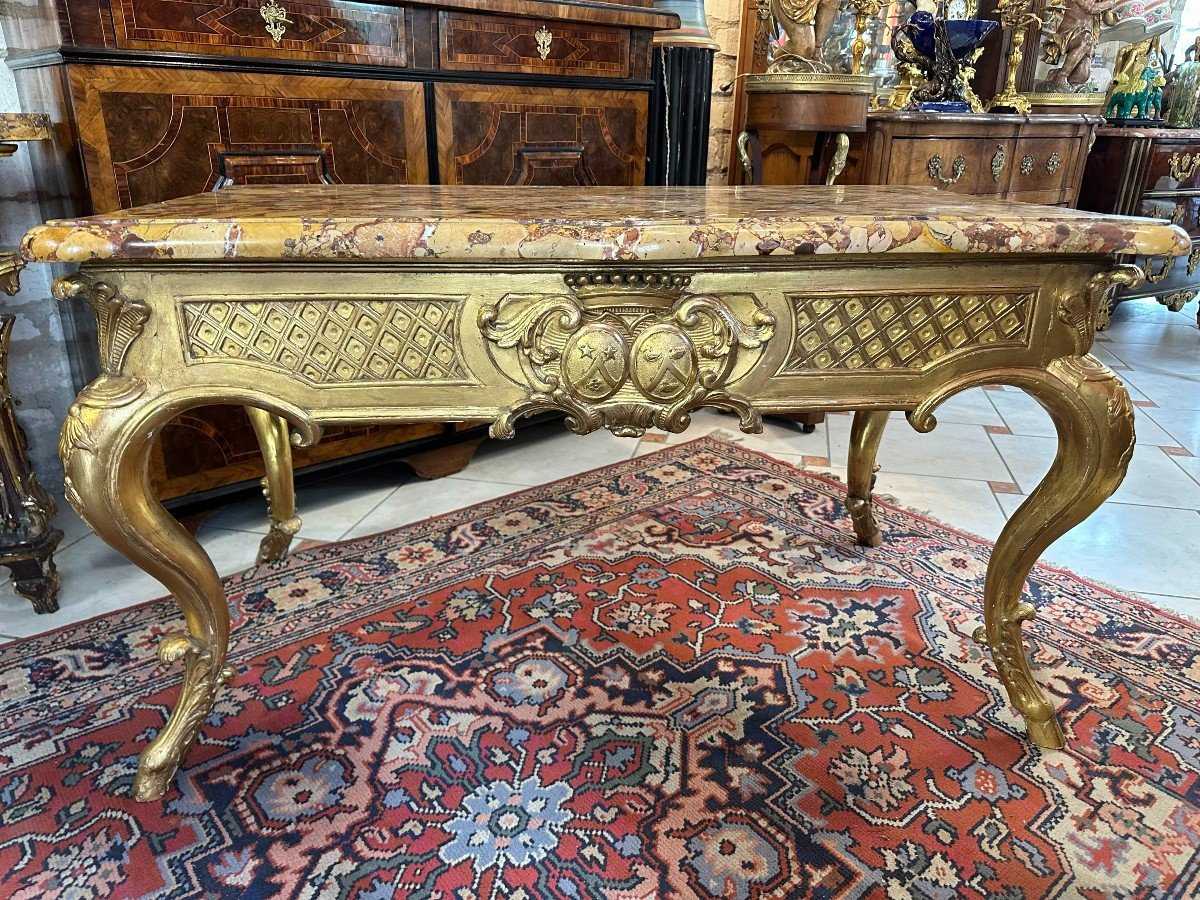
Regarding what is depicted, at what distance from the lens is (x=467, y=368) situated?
0.99 metres

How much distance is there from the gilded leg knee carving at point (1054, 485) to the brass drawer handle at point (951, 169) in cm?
209

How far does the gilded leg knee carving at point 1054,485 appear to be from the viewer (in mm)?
1059

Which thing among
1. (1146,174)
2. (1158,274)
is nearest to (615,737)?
(1158,274)

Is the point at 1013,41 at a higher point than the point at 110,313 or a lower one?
higher

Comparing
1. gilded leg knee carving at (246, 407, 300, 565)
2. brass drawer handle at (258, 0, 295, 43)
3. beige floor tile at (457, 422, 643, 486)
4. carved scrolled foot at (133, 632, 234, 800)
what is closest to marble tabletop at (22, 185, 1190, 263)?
carved scrolled foot at (133, 632, 234, 800)

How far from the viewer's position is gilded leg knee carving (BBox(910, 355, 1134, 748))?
1.06m

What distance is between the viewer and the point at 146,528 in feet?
3.40

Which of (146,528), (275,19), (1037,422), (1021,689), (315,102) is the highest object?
(275,19)

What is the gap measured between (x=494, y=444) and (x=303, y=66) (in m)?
1.19

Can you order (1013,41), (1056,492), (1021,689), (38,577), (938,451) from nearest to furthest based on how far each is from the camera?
(1056,492), (1021,689), (38,577), (938,451), (1013,41)

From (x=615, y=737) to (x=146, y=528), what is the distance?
0.73 meters

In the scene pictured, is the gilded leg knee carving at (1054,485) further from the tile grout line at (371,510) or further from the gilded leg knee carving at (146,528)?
the tile grout line at (371,510)

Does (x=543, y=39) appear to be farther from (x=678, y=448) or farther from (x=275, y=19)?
(x=678, y=448)

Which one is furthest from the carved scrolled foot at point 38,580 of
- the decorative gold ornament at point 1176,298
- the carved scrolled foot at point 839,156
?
the decorative gold ornament at point 1176,298
